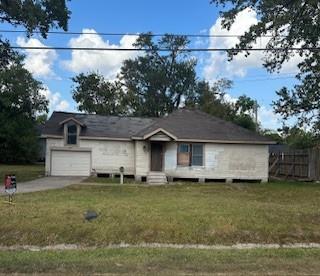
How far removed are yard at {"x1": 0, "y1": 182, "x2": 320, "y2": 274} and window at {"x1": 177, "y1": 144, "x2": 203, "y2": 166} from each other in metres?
16.6

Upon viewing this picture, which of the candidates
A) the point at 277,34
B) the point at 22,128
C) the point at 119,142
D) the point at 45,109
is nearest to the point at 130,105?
the point at 45,109

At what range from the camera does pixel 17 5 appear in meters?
25.3

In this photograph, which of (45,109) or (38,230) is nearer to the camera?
(38,230)

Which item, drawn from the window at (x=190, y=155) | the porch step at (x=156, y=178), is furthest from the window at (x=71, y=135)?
the window at (x=190, y=155)

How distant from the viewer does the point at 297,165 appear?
36.8 metres

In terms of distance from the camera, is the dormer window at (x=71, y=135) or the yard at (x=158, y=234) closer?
the yard at (x=158, y=234)

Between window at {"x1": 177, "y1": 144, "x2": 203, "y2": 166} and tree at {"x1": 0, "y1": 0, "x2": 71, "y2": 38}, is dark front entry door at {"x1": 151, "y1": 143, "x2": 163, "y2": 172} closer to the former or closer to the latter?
window at {"x1": 177, "y1": 144, "x2": 203, "y2": 166}

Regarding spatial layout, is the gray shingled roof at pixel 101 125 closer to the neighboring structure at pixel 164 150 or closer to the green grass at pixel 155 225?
the neighboring structure at pixel 164 150

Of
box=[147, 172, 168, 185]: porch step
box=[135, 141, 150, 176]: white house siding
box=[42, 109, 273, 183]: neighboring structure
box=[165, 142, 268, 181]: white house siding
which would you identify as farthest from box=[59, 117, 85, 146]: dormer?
box=[165, 142, 268, 181]: white house siding

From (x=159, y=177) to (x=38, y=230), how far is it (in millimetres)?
20088

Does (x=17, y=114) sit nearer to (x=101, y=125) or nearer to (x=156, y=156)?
(x=101, y=125)

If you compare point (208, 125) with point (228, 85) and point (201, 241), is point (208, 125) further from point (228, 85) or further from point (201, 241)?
point (228, 85)

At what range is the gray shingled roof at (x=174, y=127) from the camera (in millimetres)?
34156

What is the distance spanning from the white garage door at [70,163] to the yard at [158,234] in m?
18.3
